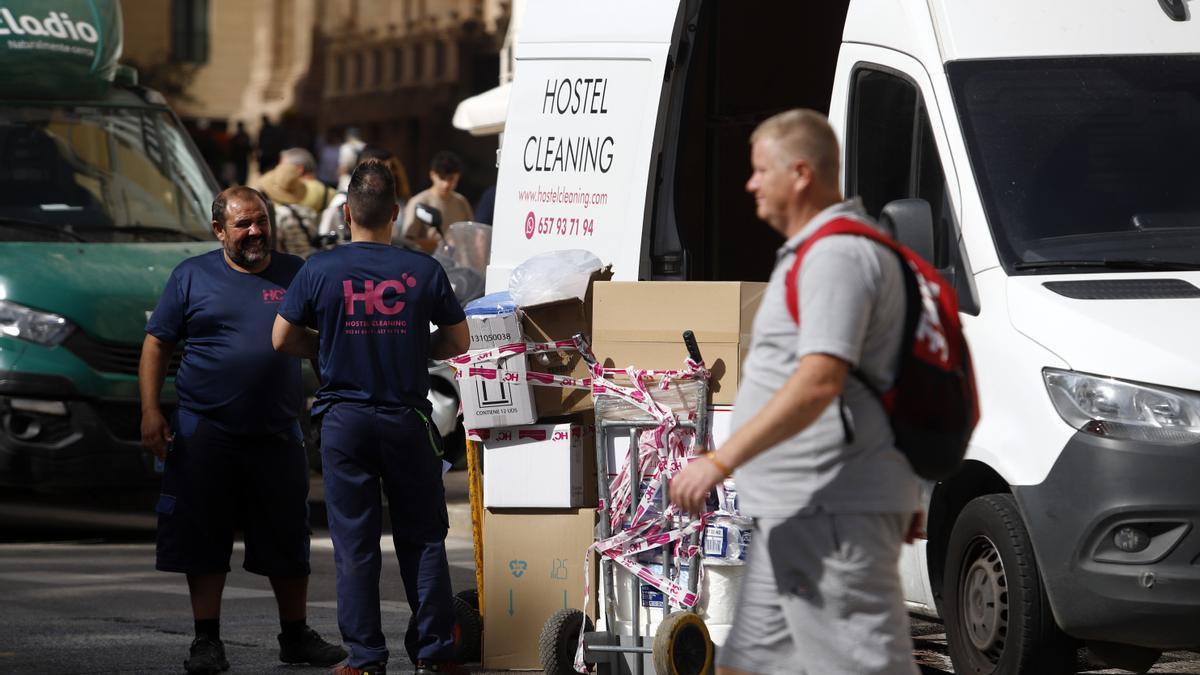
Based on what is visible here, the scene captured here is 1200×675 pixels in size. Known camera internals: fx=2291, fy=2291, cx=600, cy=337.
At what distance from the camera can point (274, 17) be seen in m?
57.2

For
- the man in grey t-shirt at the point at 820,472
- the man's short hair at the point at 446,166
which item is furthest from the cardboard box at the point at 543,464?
the man's short hair at the point at 446,166

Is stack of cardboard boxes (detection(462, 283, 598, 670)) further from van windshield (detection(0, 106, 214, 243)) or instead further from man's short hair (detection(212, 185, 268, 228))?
van windshield (detection(0, 106, 214, 243))

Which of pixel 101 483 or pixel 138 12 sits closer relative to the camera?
pixel 101 483

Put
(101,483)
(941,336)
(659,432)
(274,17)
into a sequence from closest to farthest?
(941,336), (659,432), (101,483), (274,17)

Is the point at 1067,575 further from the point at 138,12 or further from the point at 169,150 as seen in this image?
the point at 138,12

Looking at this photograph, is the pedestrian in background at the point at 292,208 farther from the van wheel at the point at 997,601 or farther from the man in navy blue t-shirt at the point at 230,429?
the van wheel at the point at 997,601

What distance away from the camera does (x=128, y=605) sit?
31.3ft

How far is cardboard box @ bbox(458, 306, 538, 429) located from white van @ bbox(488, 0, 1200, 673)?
1273mm

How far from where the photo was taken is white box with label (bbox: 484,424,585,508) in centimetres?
755

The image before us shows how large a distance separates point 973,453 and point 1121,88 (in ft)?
4.76

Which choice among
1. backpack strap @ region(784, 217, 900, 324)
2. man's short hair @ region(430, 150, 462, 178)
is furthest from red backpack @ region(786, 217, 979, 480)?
man's short hair @ region(430, 150, 462, 178)

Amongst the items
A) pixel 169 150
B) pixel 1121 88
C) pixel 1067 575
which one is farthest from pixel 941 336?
pixel 169 150

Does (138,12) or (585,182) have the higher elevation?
(138,12)

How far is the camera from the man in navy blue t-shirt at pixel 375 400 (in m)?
7.22
